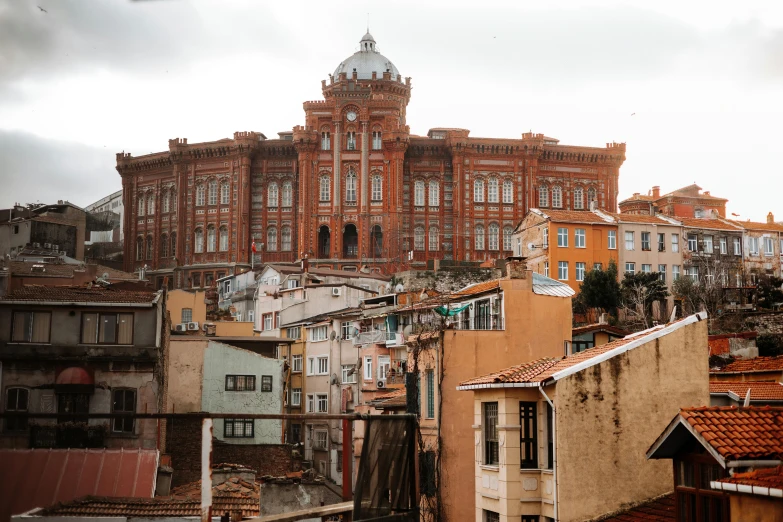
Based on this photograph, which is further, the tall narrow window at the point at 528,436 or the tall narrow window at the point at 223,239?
the tall narrow window at the point at 223,239

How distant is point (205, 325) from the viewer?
171ft

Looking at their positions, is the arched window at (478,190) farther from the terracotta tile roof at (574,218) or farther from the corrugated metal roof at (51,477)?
the corrugated metal roof at (51,477)

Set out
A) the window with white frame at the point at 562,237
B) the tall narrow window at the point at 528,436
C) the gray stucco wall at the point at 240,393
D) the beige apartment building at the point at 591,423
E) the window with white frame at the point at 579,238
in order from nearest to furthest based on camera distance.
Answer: the beige apartment building at the point at 591,423, the tall narrow window at the point at 528,436, the gray stucco wall at the point at 240,393, the window with white frame at the point at 562,237, the window with white frame at the point at 579,238

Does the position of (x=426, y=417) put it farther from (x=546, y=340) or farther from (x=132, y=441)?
(x=132, y=441)

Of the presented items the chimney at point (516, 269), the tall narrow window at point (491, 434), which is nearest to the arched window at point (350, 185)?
the chimney at point (516, 269)

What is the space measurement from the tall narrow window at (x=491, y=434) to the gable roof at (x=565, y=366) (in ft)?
1.96

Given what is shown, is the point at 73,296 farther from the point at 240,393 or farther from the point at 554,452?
the point at 554,452

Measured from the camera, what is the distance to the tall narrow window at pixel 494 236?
96.2 meters

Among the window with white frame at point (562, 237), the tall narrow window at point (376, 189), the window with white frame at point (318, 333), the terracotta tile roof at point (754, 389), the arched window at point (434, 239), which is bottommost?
the terracotta tile roof at point (754, 389)

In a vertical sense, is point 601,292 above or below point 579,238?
below

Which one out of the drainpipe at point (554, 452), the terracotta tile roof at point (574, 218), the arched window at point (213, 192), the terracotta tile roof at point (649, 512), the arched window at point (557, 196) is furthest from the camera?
the arched window at point (213, 192)

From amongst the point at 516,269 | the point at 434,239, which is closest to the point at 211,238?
the point at 434,239

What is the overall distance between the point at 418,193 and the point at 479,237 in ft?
23.3

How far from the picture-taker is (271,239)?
324ft
